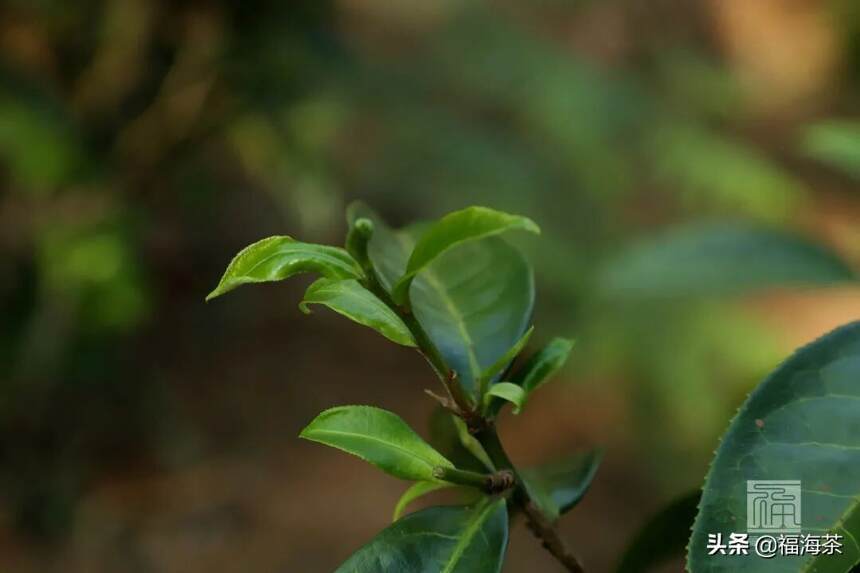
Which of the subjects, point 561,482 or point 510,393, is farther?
point 561,482

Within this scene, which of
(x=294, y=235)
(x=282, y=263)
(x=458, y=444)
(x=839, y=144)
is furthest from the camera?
(x=294, y=235)

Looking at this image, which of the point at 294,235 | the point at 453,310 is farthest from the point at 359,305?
the point at 294,235

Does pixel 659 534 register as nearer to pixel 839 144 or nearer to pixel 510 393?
pixel 510 393

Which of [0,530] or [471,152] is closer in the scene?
[0,530]

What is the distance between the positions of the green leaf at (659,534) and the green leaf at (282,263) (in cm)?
23

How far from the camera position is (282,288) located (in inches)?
105

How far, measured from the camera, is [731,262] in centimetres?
87

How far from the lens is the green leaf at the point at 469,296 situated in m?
0.45

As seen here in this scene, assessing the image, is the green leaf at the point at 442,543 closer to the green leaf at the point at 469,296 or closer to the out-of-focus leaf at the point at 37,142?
the green leaf at the point at 469,296

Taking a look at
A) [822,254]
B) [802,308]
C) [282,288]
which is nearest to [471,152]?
[282,288]

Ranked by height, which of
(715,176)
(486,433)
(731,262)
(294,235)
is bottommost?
(715,176)

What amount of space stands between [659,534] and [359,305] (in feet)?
0.78

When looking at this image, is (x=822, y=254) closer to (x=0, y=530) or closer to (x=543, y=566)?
(x=543, y=566)

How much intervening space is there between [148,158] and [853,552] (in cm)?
165
